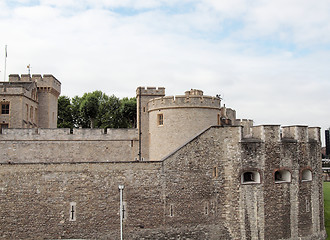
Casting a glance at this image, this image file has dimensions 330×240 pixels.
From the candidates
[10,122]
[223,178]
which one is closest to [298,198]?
[223,178]

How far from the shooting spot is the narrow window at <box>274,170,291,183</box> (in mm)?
21953

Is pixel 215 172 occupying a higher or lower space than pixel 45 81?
lower

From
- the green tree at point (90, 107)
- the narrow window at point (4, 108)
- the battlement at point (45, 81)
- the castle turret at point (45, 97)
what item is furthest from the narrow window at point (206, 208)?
the green tree at point (90, 107)

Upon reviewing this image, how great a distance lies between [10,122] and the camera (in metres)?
28.9

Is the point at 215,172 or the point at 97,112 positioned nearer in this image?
the point at 215,172

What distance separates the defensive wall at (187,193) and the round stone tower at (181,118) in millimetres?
3535

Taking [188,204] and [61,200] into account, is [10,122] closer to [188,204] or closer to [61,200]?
[61,200]

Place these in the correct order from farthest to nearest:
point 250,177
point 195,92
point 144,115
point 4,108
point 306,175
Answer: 1. point 4,108
2. point 144,115
3. point 195,92
4. point 306,175
5. point 250,177

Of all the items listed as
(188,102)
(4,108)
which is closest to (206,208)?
(188,102)

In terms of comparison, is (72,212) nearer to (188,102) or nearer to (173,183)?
(173,183)

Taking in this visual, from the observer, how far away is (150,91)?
28000mm

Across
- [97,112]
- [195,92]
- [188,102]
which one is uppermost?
[97,112]

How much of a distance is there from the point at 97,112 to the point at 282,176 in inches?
1351

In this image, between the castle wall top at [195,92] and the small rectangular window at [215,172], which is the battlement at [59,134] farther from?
the small rectangular window at [215,172]
